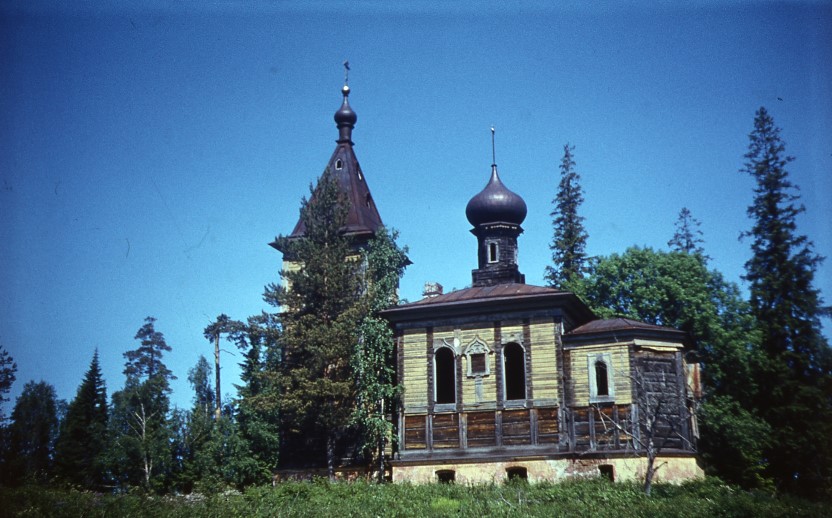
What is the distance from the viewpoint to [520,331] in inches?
1038

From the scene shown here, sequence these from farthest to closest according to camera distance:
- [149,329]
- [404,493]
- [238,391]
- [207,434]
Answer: [149,329]
[207,434]
[238,391]
[404,493]

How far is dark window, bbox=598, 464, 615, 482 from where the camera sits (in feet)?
80.1

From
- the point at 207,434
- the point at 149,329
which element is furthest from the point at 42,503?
the point at 149,329

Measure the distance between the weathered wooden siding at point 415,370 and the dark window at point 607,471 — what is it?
234 inches

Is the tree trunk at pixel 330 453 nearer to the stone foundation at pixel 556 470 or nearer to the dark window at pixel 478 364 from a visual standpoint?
the stone foundation at pixel 556 470

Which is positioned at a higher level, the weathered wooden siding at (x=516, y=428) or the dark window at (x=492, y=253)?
the dark window at (x=492, y=253)

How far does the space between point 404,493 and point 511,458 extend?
4526 millimetres

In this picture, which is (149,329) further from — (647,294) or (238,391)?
(647,294)

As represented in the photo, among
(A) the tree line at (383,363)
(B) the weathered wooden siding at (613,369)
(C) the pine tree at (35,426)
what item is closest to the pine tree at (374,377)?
(A) the tree line at (383,363)

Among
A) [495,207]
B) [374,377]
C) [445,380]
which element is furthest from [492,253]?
[374,377]

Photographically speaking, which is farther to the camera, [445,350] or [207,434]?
[207,434]

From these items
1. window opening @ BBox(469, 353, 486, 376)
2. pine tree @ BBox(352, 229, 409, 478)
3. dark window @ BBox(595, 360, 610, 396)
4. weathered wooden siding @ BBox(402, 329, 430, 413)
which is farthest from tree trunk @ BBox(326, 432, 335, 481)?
dark window @ BBox(595, 360, 610, 396)

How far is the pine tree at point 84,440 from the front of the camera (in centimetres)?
4181

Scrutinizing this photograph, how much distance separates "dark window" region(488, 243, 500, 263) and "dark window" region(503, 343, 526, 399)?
4.02 m
